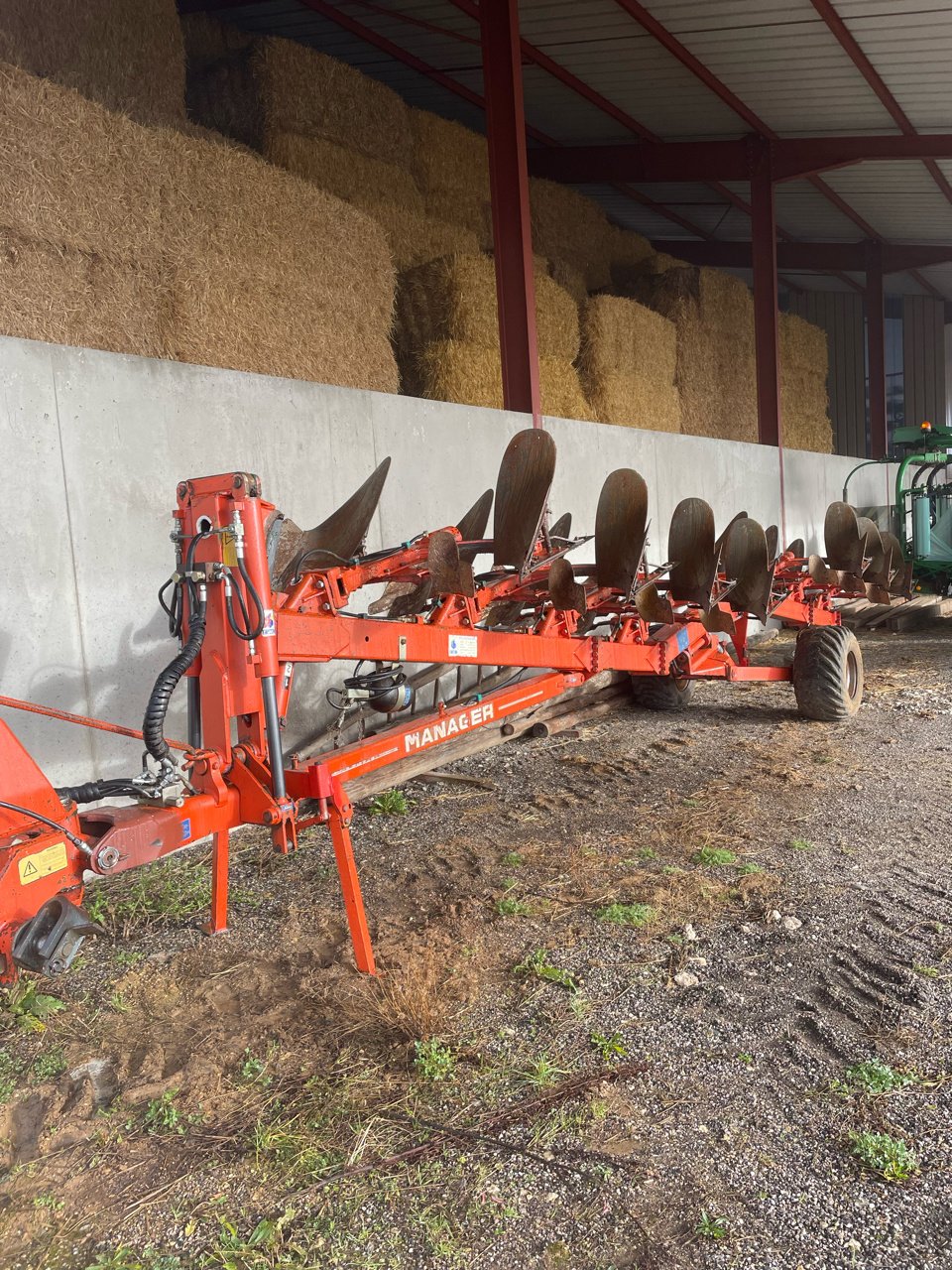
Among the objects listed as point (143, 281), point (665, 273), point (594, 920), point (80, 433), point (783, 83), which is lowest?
point (594, 920)

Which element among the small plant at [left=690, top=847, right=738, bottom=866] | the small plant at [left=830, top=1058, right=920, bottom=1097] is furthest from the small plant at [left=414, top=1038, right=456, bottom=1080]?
the small plant at [left=690, top=847, right=738, bottom=866]

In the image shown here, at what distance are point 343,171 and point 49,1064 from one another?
6643mm

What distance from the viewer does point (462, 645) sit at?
3.54 metres

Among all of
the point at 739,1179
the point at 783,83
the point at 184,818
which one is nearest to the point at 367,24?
the point at 783,83

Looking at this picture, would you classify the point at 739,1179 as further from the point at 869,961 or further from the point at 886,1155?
the point at 869,961

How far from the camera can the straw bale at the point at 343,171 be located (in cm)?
675

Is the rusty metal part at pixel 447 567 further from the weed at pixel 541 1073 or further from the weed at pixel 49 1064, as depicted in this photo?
the weed at pixel 49 1064

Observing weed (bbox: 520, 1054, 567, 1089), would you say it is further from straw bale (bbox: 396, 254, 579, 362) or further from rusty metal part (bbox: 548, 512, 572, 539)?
straw bale (bbox: 396, 254, 579, 362)

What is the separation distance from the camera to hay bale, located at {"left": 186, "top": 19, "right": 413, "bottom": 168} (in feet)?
21.9

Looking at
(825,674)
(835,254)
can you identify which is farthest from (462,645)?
(835,254)

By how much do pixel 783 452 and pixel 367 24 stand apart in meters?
6.42

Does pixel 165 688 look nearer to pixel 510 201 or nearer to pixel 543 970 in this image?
pixel 543 970

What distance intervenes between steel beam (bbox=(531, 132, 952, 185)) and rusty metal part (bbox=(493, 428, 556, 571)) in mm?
7825

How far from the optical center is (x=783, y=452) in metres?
11.4
